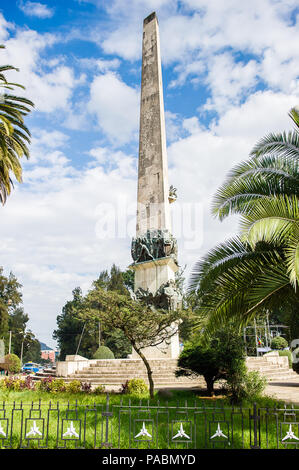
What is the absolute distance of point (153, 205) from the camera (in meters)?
19.5

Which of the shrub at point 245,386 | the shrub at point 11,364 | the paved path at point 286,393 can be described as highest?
the shrub at point 245,386

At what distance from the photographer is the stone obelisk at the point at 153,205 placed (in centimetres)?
1817

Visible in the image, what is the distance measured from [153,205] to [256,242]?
12772mm

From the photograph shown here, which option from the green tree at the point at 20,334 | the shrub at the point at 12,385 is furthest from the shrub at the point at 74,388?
the green tree at the point at 20,334

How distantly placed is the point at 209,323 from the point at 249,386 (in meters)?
3.14

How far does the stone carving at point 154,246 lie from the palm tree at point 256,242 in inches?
384

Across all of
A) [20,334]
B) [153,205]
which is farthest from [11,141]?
[20,334]

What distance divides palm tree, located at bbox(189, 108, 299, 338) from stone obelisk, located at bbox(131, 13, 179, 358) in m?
9.74

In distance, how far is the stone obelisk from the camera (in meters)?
18.2

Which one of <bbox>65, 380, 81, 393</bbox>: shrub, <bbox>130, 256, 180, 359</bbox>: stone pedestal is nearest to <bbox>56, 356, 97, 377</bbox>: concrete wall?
<bbox>130, 256, 180, 359</bbox>: stone pedestal

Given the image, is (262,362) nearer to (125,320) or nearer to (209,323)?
(125,320)

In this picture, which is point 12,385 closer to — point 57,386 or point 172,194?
point 57,386

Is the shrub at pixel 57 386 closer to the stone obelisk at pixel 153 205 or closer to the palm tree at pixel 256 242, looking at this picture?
the stone obelisk at pixel 153 205

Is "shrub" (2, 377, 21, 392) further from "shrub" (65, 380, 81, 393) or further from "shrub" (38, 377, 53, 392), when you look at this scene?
"shrub" (65, 380, 81, 393)
